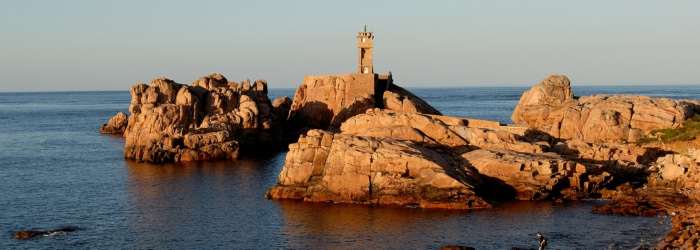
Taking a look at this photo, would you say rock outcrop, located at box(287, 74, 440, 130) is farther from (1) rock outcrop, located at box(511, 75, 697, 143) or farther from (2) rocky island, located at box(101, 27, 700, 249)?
(1) rock outcrop, located at box(511, 75, 697, 143)

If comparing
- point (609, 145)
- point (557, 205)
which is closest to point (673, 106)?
point (609, 145)

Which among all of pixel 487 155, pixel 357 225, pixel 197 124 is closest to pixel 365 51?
pixel 197 124

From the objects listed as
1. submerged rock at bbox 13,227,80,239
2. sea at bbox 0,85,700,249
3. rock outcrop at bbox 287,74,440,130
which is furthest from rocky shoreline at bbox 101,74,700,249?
submerged rock at bbox 13,227,80,239

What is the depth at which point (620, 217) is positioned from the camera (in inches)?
2016

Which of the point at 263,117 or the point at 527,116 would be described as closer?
the point at 527,116

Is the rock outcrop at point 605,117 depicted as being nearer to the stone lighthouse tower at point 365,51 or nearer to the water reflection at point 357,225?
the water reflection at point 357,225

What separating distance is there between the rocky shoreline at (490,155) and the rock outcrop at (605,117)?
11 cm

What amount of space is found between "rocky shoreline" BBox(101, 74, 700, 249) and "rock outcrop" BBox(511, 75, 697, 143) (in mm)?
112

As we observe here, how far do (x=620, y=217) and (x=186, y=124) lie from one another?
5319cm

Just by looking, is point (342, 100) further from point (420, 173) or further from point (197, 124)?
point (420, 173)

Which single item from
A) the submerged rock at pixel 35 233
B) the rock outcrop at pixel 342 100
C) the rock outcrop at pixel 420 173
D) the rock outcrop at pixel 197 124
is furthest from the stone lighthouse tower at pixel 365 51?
the submerged rock at pixel 35 233

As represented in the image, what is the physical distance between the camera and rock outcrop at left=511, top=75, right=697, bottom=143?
72.7 meters

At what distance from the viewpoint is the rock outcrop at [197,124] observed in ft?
282

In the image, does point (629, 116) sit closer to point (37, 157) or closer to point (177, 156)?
point (177, 156)
